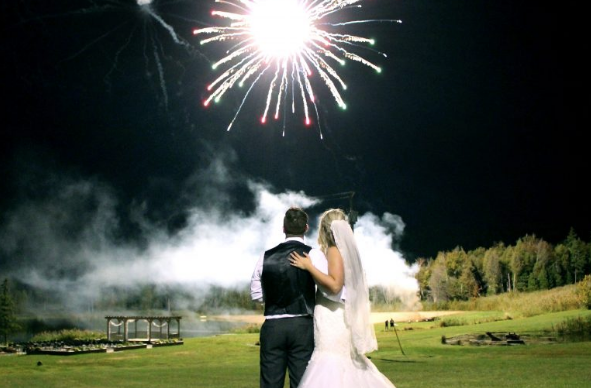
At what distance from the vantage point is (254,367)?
84.8 feet

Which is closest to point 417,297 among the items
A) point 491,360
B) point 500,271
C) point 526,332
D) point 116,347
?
point 500,271

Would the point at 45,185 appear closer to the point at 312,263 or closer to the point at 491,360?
the point at 491,360

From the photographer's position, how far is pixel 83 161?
3391 inches

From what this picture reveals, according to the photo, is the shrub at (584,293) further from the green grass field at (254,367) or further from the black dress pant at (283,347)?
the black dress pant at (283,347)

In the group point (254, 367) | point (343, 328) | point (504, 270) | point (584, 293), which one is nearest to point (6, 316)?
point (254, 367)

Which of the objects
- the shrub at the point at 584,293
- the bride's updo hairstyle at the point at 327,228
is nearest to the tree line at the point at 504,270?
the shrub at the point at 584,293

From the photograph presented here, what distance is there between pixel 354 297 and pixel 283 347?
1.04 meters

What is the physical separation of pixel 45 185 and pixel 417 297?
4657 cm

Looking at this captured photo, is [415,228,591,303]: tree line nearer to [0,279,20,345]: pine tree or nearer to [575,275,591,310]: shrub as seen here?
[575,275,591,310]: shrub

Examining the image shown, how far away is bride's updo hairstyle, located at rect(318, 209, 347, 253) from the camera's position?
739 centimetres

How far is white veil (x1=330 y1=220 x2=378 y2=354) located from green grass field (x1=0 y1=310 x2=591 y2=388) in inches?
407

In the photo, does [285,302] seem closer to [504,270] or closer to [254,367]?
[254,367]

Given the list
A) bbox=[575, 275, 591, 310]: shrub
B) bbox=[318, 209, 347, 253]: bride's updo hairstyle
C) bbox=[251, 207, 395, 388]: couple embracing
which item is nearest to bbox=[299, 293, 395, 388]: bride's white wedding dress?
bbox=[251, 207, 395, 388]: couple embracing

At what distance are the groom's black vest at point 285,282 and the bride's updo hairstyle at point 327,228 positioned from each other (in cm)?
25
